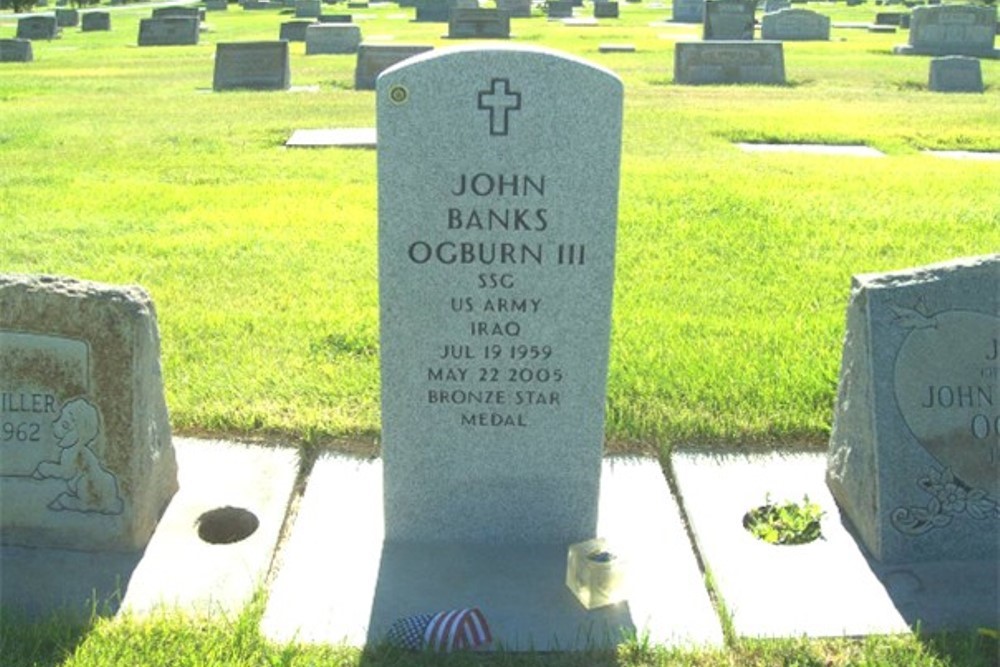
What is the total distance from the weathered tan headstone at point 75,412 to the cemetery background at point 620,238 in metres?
1.09

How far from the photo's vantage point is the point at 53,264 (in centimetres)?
717

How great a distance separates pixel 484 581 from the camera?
3.83 metres

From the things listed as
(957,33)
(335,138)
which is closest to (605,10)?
(957,33)

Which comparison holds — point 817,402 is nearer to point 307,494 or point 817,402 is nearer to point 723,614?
point 723,614

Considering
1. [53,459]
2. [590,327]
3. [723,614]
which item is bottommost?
[723,614]

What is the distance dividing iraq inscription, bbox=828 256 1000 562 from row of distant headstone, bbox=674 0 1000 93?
15385 millimetres

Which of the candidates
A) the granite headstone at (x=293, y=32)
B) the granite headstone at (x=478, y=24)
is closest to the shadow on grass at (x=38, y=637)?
the granite headstone at (x=478, y=24)

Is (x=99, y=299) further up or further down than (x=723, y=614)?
further up

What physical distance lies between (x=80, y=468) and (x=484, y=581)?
56.8 inches

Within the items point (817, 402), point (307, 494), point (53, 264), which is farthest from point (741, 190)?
point (307, 494)

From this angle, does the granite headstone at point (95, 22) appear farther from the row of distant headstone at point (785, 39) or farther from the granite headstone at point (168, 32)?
the row of distant headstone at point (785, 39)

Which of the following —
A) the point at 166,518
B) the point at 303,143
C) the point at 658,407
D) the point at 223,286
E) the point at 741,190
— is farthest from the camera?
the point at 303,143

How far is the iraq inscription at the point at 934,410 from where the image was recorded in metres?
3.87

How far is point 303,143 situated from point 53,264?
5.08 meters
